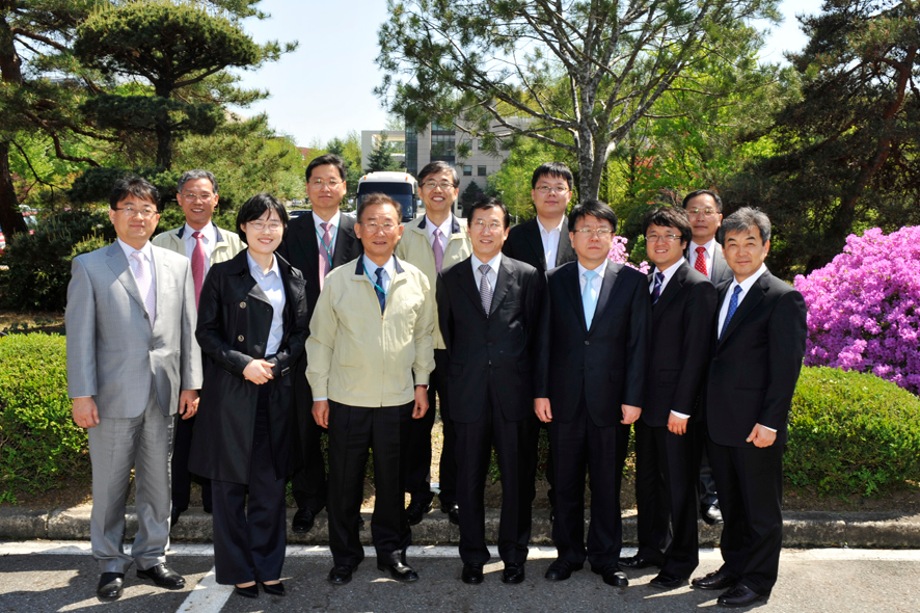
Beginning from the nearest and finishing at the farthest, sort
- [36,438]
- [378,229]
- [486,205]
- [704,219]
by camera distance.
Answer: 1. [378,229]
2. [486,205]
3. [36,438]
4. [704,219]

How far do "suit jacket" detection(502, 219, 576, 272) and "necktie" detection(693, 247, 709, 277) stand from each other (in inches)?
30.3

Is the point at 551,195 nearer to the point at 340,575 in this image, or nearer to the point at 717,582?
the point at 717,582

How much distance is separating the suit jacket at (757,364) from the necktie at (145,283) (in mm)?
2787

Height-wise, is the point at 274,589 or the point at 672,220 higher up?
the point at 672,220

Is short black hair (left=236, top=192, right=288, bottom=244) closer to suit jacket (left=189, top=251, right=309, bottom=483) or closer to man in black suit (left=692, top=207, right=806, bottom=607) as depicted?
suit jacket (left=189, top=251, right=309, bottom=483)

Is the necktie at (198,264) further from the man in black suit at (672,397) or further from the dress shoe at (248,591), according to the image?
the man in black suit at (672,397)

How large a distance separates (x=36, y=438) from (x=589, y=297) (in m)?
3.37

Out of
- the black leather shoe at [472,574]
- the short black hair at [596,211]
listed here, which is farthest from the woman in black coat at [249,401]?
the short black hair at [596,211]

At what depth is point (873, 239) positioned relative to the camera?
20.6ft

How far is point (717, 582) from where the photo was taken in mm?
3508

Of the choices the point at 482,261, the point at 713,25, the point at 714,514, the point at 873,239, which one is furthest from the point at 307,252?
the point at 713,25

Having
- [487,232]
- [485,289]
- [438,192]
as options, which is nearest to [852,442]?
[485,289]

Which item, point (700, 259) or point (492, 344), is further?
point (700, 259)

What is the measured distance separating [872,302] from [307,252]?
15.0 feet
